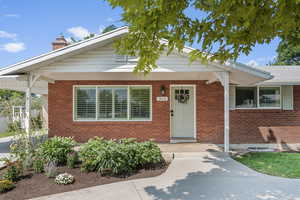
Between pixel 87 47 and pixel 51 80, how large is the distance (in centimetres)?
289

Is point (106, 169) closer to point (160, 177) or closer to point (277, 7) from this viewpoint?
point (160, 177)

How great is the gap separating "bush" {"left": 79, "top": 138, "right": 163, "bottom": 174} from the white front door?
3194 millimetres

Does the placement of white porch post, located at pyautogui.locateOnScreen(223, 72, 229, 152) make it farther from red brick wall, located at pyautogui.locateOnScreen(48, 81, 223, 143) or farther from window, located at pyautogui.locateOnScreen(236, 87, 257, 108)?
window, located at pyautogui.locateOnScreen(236, 87, 257, 108)

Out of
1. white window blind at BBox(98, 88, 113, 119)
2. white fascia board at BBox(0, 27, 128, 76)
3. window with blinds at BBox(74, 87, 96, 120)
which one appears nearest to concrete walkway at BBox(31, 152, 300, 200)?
white fascia board at BBox(0, 27, 128, 76)

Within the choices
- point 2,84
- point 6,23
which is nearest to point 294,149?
point 2,84

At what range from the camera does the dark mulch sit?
3.81 m

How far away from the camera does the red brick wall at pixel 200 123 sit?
8.06 metres

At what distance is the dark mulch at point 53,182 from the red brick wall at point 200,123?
10.2ft

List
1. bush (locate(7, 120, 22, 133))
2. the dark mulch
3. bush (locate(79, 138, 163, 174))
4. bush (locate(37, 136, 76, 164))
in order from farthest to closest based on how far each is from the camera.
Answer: bush (locate(7, 120, 22, 133)) < bush (locate(37, 136, 76, 164)) < bush (locate(79, 138, 163, 174)) < the dark mulch

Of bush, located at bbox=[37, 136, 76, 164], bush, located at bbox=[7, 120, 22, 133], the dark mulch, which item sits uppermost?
bush, located at bbox=[7, 120, 22, 133]

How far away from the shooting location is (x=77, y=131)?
8156mm

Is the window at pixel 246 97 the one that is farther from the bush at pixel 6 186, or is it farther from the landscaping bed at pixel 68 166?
the bush at pixel 6 186

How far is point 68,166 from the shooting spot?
5.19 meters

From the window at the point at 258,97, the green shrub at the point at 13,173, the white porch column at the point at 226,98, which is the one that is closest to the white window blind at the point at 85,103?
the green shrub at the point at 13,173
